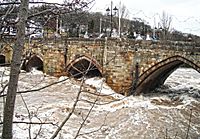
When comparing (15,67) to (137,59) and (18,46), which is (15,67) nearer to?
(18,46)

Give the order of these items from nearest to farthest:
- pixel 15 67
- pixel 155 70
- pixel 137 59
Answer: pixel 15 67 → pixel 155 70 → pixel 137 59

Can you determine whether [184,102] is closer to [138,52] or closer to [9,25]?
[138,52]

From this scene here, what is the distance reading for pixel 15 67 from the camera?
2689 millimetres

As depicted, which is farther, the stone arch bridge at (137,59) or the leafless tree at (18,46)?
the stone arch bridge at (137,59)

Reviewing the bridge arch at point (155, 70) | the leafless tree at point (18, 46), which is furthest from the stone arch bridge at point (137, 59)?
the leafless tree at point (18, 46)

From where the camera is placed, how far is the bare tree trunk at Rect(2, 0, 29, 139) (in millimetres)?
2623

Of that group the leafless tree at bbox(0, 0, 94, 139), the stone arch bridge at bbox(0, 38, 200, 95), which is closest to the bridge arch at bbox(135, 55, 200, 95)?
the stone arch bridge at bbox(0, 38, 200, 95)

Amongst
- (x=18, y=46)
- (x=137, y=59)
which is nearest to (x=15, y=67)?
(x=18, y=46)

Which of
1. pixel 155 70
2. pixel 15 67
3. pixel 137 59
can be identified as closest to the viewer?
pixel 15 67

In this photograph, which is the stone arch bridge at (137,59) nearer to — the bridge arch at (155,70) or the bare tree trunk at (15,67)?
the bridge arch at (155,70)

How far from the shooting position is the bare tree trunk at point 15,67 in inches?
103

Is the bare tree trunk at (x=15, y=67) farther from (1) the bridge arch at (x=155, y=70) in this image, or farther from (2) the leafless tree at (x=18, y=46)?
(1) the bridge arch at (x=155, y=70)

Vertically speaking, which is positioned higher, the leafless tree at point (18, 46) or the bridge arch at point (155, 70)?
the leafless tree at point (18, 46)

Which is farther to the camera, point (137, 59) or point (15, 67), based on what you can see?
point (137, 59)
